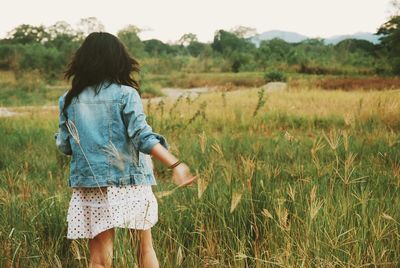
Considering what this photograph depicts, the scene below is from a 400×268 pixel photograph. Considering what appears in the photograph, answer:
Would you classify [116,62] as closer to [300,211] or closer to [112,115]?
[112,115]

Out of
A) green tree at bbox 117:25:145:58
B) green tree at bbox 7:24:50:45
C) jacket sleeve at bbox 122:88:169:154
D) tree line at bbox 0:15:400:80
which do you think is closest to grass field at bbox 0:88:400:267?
jacket sleeve at bbox 122:88:169:154

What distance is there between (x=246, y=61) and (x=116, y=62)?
2906cm

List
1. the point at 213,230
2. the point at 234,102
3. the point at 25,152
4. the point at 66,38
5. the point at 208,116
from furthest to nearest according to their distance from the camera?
the point at 66,38 < the point at 234,102 < the point at 208,116 < the point at 25,152 < the point at 213,230

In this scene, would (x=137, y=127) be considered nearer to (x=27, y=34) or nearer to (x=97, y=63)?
(x=97, y=63)

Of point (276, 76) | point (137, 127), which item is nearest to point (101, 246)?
point (137, 127)

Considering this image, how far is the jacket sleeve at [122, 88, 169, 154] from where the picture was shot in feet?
6.93

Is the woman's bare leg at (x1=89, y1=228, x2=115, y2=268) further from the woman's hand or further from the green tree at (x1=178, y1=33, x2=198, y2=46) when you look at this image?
the green tree at (x1=178, y1=33, x2=198, y2=46)

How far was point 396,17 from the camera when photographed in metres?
19.2

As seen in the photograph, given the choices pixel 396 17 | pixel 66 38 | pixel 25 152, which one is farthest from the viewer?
pixel 66 38

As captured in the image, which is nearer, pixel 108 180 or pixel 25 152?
pixel 108 180

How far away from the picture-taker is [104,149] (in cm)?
227

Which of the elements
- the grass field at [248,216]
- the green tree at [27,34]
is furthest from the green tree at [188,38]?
the grass field at [248,216]

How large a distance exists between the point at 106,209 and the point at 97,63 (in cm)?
68

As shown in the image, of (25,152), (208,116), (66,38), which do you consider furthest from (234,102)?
(66,38)
